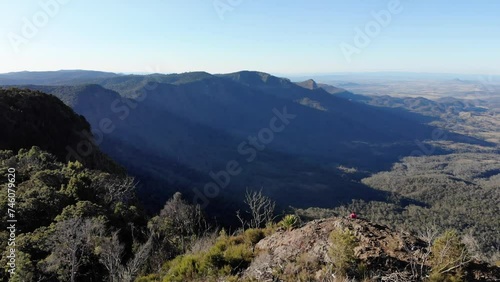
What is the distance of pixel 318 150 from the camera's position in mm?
187875

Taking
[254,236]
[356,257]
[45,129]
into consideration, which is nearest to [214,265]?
[254,236]

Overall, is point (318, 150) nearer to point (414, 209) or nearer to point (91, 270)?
point (414, 209)

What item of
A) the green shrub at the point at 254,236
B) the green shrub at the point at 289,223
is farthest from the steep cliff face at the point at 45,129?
the green shrub at the point at 289,223

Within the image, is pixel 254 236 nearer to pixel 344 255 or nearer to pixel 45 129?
pixel 344 255

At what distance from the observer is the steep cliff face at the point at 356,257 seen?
787 cm

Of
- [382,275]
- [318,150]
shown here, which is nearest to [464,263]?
[382,275]

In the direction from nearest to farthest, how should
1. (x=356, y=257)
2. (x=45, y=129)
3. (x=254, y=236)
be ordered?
(x=356, y=257), (x=254, y=236), (x=45, y=129)

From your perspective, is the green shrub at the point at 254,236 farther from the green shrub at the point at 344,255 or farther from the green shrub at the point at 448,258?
the green shrub at the point at 448,258

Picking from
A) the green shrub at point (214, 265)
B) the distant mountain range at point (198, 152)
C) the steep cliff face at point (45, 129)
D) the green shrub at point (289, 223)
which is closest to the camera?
the green shrub at point (214, 265)

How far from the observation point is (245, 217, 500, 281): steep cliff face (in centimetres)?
787

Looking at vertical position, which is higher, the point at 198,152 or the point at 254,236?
the point at 254,236

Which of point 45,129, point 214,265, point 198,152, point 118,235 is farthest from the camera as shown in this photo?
point 198,152

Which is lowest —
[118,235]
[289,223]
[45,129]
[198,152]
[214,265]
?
[198,152]

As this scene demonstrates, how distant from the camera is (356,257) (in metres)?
8.20
